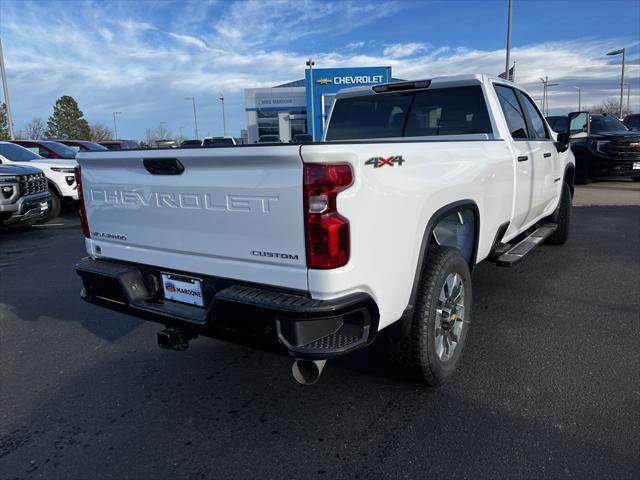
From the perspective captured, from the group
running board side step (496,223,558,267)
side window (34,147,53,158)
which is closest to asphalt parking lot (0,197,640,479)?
running board side step (496,223,558,267)

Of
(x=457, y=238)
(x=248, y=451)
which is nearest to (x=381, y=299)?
(x=248, y=451)

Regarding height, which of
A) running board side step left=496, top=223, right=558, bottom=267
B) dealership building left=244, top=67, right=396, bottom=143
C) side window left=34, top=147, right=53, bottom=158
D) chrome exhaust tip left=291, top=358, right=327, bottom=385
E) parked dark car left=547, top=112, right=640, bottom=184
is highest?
dealership building left=244, top=67, right=396, bottom=143

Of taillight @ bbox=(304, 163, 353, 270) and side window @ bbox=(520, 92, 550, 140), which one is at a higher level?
side window @ bbox=(520, 92, 550, 140)

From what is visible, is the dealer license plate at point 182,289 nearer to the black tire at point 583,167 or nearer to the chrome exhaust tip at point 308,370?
the chrome exhaust tip at point 308,370

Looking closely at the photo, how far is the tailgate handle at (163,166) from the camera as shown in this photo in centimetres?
263

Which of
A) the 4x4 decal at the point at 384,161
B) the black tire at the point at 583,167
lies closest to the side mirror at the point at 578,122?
the 4x4 decal at the point at 384,161

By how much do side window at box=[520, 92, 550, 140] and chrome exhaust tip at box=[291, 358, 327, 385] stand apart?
3.72m

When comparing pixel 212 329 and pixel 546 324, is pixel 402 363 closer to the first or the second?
pixel 212 329

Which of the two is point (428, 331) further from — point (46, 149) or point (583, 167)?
point (46, 149)

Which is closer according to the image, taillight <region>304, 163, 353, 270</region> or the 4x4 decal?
taillight <region>304, 163, 353, 270</region>

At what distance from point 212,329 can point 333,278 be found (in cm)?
78

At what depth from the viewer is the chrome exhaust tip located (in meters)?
2.46

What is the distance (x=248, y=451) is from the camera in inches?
101

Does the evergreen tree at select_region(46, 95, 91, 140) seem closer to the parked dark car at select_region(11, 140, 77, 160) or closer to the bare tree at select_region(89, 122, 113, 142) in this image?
the bare tree at select_region(89, 122, 113, 142)
